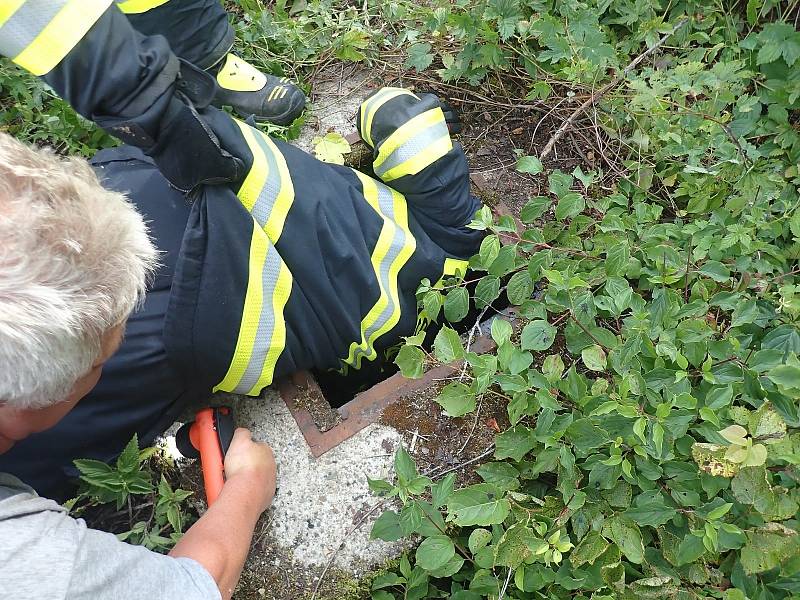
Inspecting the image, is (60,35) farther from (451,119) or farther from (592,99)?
(592,99)

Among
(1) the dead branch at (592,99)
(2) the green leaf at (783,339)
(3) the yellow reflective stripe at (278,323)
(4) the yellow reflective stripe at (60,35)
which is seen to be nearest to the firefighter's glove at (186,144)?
(4) the yellow reflective stripe at (60,35)

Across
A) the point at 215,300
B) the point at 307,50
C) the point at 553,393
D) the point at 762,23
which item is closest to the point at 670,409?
the point at 553,393

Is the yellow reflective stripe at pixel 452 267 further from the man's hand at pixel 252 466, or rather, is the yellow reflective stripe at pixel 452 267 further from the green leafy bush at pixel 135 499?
the green leafy bush at pixel 135 499

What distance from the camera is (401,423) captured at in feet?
5.27

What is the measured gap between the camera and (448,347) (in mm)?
1428

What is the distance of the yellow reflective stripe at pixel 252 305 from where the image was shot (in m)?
1.34

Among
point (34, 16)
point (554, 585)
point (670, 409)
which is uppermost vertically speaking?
point (34, 16)

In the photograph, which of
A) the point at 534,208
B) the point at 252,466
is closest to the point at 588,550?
the point at 252,466

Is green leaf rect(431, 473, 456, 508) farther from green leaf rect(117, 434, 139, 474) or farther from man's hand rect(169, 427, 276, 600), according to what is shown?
green leaf rect(117, 434, 139, 474)

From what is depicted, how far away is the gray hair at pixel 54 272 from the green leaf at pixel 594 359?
0.99 m

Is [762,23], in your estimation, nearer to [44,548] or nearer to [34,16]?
[34,16]

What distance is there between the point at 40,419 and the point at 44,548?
0.23 m

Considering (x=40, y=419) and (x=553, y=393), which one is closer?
(x=40, y=419)

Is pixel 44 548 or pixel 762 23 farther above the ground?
pixel 44 548
